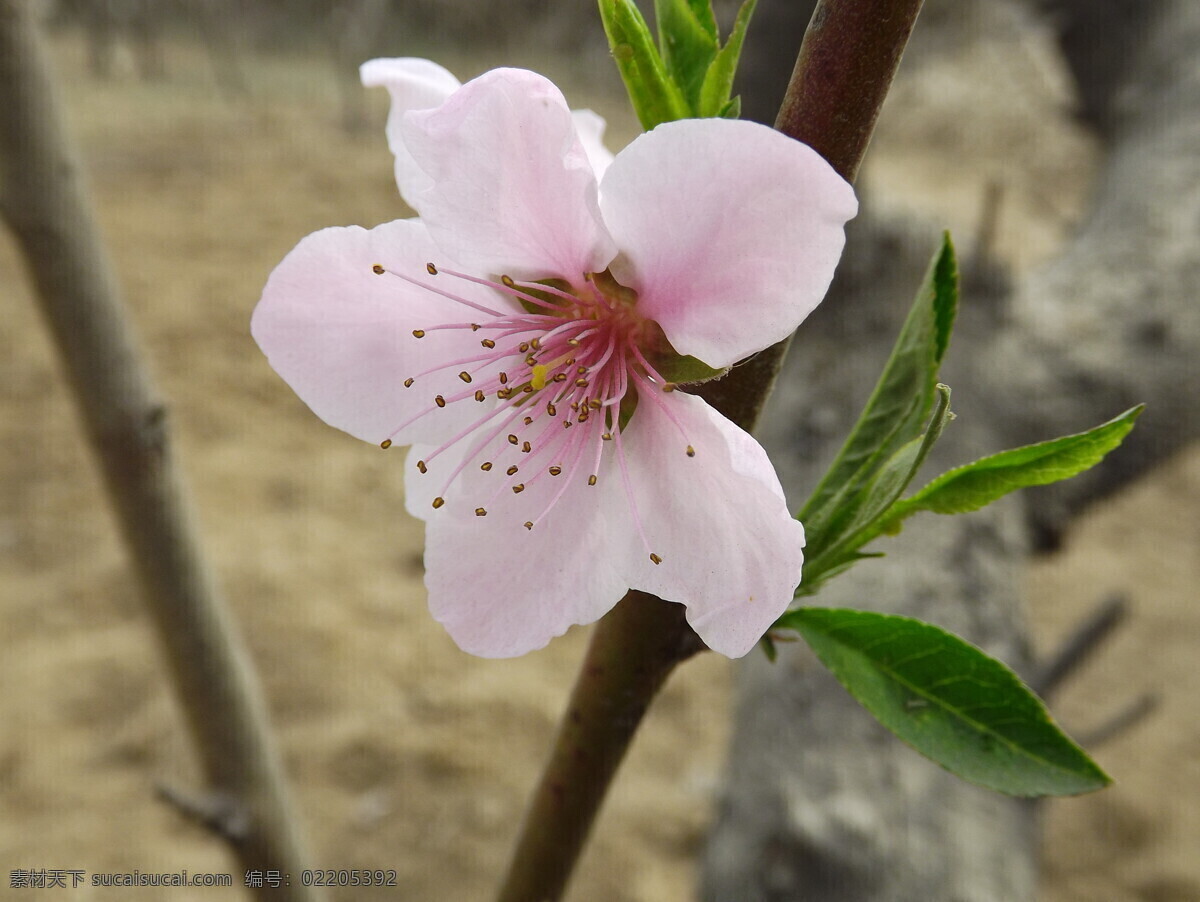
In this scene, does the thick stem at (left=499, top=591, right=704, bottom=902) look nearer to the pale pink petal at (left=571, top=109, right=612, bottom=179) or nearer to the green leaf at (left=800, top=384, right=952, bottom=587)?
the green leaf at (left=800, top=384, right=952, bottom=587)

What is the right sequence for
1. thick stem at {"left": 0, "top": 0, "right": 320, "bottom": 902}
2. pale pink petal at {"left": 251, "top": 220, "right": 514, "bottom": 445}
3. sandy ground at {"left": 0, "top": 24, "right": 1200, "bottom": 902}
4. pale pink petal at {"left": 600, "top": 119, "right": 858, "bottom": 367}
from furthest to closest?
sandy ground at {"left": 0, "top": 24, "right": 1200, "bottom": 902} < thick stem at {"left": 0, "top": 0, "right": 320, "bottom": 902} < pale pink petal at {"left": 251, "top": 220, "right": 514, "bottom": 445} < pale pink petal at {"left": 600, "top": 119, "right": 858, "bottom": 367}

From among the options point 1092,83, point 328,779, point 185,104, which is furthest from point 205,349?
point 185,104

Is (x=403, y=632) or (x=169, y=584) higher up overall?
(x=169, y=584)

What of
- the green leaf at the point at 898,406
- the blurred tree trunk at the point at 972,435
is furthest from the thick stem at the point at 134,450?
the blurred tree trunk at the point at 972,435

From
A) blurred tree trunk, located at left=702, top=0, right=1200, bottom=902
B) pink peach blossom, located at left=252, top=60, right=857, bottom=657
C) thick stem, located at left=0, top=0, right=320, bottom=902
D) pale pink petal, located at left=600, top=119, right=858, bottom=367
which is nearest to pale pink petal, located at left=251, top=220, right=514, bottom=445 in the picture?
pink peach blossom, located at left=252, top=60, right=857, bottom=657

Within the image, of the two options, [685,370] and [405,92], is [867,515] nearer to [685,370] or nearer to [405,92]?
[685,370]

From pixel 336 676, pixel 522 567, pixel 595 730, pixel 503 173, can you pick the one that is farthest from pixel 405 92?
pixel 336 676

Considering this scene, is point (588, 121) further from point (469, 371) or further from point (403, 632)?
point (403, 632)
